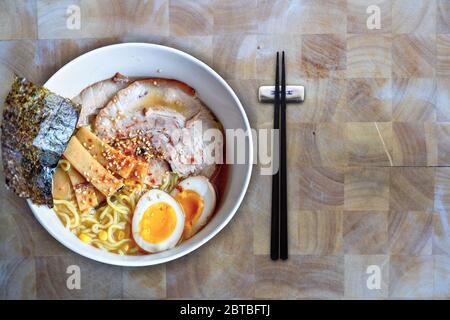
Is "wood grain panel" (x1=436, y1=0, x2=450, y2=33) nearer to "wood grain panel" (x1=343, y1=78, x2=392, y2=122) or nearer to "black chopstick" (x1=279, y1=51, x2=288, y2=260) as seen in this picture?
"wood grain panel" (x1=343, y1=78, x2=392, y2=122)

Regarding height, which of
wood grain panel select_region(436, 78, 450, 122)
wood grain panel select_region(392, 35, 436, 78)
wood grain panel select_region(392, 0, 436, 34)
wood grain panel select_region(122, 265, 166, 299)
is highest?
wood grain panel select_region(392, 0, 436, 34)

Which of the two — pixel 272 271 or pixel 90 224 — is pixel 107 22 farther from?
pixel 272 271

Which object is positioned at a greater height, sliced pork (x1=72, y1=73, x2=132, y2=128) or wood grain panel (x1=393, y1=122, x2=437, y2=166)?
sliced pork (x1=72, y1=73, x2=132, y2=128)

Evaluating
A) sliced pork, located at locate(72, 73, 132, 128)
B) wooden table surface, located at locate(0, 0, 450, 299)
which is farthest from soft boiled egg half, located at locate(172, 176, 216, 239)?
sliced pork, located at locate(72, 73, 132, 128)

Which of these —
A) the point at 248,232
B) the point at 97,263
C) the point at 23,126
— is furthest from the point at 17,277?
the point at 248,232

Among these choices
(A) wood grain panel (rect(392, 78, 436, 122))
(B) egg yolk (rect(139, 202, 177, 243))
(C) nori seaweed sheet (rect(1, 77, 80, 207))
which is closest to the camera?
(C) nori seaweed sheet (rect(1, 77, 80, 207))

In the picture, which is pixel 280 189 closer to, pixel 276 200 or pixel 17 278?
pixel 276 200
